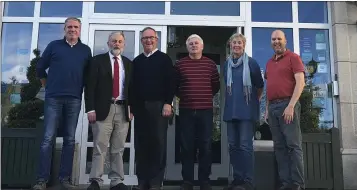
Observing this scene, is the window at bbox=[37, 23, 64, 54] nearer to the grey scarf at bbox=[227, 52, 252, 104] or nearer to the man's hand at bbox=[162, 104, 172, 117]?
the man's hand at bbox=[162, 104, 172, 117]

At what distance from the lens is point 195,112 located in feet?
12.7

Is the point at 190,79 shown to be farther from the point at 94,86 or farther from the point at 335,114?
the point at 335,114

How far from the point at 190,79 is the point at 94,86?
100 centimetres

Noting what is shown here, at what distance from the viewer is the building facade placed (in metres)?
5.20

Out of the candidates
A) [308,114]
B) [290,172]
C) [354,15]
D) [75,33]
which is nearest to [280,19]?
[354,15]

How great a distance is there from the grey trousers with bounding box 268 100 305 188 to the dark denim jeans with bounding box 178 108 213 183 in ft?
2.23

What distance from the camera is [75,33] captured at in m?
3.93

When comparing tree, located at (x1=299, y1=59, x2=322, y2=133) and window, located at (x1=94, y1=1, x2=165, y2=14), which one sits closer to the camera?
tree, located at (x1=299, y1=59, x2=322, y2=133)

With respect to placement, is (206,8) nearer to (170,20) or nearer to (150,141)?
(170,20)

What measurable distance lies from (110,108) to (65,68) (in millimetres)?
664

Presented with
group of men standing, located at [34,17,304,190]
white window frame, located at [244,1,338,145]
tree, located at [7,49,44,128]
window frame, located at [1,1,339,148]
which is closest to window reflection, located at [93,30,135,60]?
window frame, located at [1,1,339,148]

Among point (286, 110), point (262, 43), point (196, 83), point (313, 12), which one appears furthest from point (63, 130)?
point (313, 12)

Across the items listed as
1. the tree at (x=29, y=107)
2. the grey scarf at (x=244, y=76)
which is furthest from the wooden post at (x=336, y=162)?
the tree at (x=29, y=107)

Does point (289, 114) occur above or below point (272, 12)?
below
